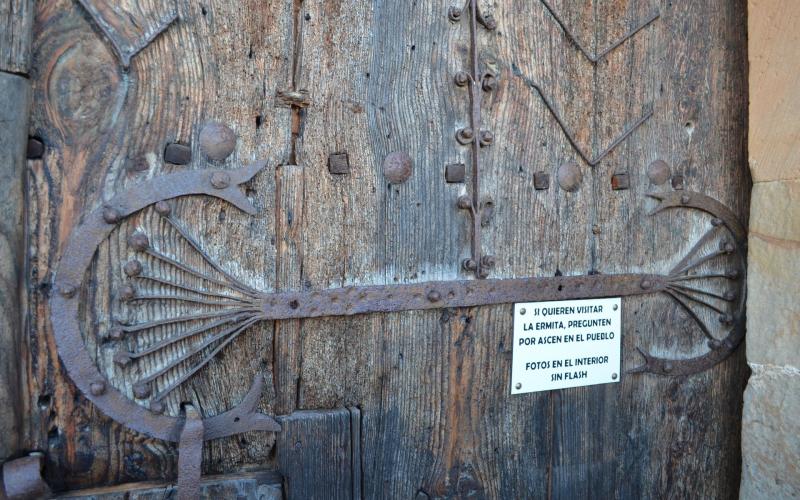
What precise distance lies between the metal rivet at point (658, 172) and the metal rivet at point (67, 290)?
111cm

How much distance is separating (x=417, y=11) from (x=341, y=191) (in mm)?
364

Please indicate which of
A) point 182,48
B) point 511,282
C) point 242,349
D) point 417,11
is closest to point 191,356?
point 242,349

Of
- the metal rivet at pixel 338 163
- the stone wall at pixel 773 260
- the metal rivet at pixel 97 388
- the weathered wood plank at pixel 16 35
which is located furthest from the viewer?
the stone wall at pixel 773 260

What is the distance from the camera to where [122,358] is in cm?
100

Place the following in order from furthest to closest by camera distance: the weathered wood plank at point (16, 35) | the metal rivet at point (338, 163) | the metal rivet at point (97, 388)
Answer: the metal rivet at point (338, 163), the metal rivet at point (97, 388), the weathered wood plank at point (16, 35)

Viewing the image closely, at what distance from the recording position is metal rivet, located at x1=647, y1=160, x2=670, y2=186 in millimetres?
1364

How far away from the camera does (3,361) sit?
0.90 meters

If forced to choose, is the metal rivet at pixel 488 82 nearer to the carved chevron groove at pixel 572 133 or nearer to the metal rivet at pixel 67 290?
the carved chevron groove at pixel 572 133

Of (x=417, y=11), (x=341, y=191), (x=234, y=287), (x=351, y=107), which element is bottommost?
(x=234, y=287)

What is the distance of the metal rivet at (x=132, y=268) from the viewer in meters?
1.00

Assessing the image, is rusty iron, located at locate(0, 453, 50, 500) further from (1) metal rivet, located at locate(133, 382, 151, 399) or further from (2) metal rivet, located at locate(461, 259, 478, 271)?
(2) metal rivet, located at locate(461, 259, 478, 271)

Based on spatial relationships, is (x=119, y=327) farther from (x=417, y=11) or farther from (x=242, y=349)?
(x=417, y=11)

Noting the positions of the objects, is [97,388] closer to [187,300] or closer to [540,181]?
[187,300]

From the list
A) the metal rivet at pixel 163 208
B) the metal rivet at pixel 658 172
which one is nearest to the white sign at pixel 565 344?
the metal rivet at pixel 658 172
